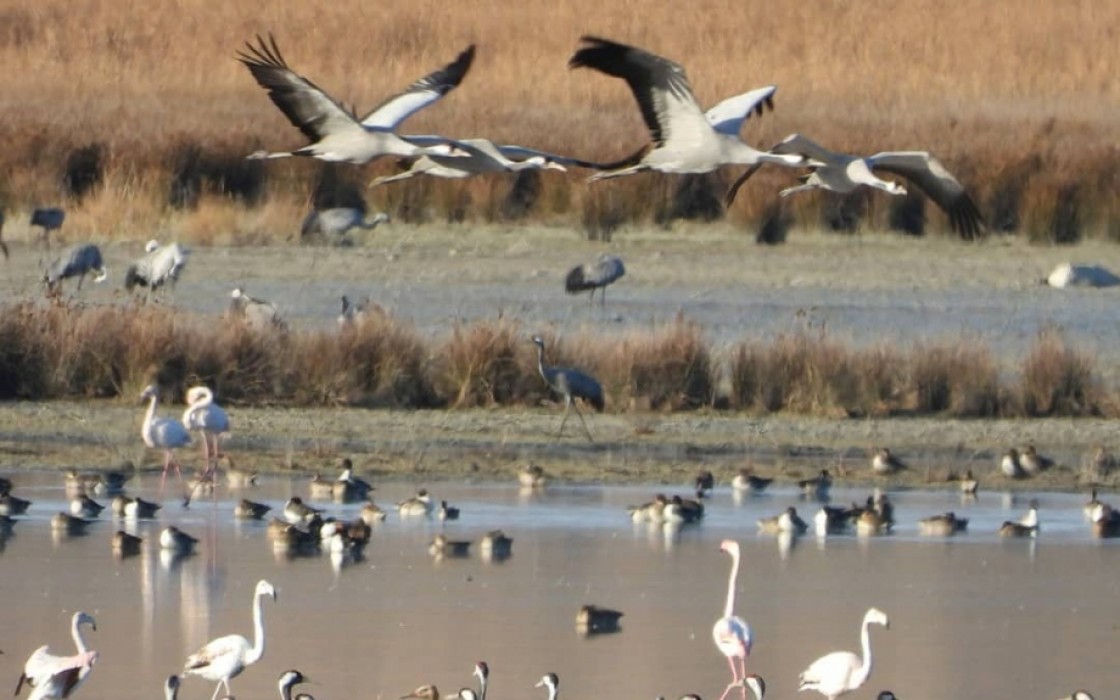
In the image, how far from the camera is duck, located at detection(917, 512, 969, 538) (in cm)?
1416

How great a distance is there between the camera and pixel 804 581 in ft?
42.9

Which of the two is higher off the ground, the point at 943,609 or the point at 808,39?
the point at 808,39

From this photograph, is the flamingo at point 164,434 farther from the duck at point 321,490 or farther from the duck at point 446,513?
the duck at point 446,513

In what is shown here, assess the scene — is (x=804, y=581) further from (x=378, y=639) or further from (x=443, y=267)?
(x=443, y=267)

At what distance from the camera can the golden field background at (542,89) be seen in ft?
97.0

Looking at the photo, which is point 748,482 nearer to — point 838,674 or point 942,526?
point 942,526

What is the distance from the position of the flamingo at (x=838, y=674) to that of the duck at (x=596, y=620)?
1.23m

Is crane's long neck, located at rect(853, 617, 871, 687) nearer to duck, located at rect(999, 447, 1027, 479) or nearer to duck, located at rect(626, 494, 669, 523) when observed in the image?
duck, located at rect(626, 494, 669, 523)

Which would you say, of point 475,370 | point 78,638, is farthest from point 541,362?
point 78,638

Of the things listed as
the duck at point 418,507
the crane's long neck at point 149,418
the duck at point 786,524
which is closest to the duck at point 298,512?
the duck at point 418,507

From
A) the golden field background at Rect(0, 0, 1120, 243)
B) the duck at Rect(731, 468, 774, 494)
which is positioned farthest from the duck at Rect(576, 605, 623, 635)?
the golden field background at Rect(0, 0, 1120, 243)

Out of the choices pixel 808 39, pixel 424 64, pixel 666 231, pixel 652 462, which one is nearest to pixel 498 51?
pixel 424 64

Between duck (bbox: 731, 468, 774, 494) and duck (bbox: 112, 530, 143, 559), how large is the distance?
12.5ft

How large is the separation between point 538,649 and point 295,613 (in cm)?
130
